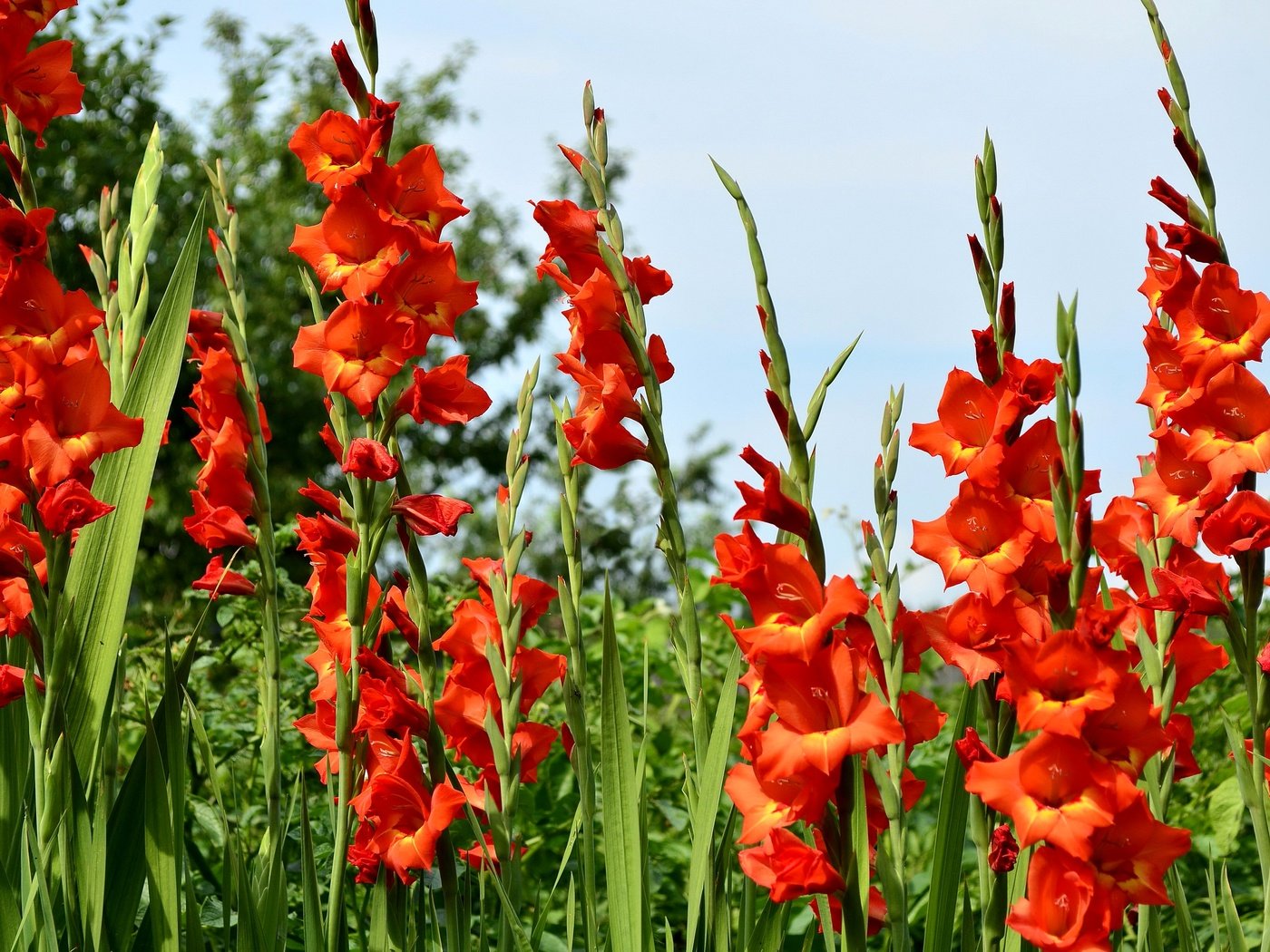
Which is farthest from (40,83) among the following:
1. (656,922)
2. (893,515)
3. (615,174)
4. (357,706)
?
(615,174)

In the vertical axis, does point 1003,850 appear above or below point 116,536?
below

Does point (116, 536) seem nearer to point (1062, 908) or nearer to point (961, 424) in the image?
point (961, 424)

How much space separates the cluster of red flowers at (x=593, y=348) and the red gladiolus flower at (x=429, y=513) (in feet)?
0.57

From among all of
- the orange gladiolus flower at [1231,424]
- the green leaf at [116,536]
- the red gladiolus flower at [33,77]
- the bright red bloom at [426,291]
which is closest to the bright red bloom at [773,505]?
the bright red bloom at [426,291]

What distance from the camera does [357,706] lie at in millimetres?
1676

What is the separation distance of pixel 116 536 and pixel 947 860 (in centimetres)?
123

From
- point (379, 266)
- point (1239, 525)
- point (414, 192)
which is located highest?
point (414, 192)

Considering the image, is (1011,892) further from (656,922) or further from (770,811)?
(656,922)

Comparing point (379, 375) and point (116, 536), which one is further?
point (116, 536)

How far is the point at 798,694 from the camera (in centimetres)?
125

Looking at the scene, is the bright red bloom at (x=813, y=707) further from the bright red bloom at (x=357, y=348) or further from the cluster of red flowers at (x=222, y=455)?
the cluster of red flowers at (x=222, y=455)

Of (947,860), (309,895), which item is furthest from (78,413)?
(947,860)

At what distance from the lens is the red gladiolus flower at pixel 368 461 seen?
5.26 ft

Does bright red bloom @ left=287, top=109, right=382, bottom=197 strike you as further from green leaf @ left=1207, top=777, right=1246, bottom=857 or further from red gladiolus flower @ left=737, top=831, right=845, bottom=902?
green leaf @ left=1207, top=777, right=1246, bottom=857
